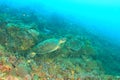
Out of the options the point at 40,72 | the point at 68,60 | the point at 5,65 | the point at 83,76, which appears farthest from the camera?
the point at 68,60

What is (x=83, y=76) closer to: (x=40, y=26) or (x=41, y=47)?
(x=41, y=47)

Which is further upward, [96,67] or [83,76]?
[83,76]

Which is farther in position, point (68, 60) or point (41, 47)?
point (68, 60)

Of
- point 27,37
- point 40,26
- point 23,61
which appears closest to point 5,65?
point 23,61

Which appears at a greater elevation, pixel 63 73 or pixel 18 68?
pixel 18 68

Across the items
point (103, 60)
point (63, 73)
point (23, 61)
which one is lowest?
point (103, 60)

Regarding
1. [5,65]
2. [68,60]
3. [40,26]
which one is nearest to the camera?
[5,65]

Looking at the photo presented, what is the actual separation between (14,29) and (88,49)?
8.88ft

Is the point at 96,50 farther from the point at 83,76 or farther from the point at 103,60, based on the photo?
the point at 83,76

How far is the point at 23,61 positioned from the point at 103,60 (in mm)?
3781

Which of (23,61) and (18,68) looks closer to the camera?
(18,68)

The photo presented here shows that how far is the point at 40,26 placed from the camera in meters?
9.70

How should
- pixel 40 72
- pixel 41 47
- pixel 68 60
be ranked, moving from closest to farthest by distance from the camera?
pixel 40 72
pixel 41 47
pixel 68 60

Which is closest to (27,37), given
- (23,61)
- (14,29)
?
(14,29)
